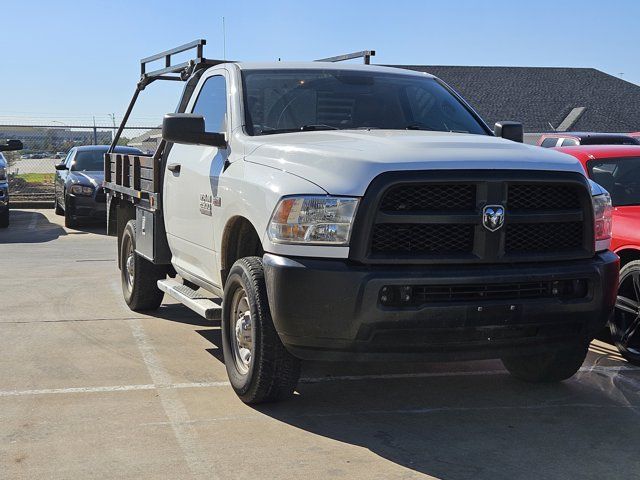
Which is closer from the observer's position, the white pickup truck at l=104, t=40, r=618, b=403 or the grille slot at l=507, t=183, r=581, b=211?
the white pickup truck at l=104, t=40, r=618, b=403

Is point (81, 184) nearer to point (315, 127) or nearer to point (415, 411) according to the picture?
point (315, 127)

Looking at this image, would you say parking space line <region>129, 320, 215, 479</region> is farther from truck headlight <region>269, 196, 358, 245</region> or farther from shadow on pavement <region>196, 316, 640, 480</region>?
truck headlight <region>269, 196, 358, 245</region>

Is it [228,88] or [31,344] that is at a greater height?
[228,88]

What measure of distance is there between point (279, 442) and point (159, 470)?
2.33 ft

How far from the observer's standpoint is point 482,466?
4.58 metres

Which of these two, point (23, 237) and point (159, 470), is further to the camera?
point (23, 237)

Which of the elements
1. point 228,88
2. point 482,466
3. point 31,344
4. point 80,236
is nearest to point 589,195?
point 482,466

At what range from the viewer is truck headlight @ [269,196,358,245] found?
482 cm

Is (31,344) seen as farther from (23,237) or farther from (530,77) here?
(530,77)

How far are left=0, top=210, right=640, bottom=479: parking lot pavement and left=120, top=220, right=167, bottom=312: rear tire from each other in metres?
0.73

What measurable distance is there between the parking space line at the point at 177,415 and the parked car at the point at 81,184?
10.6 metres

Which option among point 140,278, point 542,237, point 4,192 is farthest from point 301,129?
point 4,192

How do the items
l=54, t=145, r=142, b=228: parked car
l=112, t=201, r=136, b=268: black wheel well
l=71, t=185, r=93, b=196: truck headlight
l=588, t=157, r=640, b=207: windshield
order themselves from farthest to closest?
l=71, t=185, r=93, b=196: truck headlight, l=54, t=145, r=142, b=228: parked car, l=112, t=201, r=136, b=268: black wheel well, l=588, t=157, r=640, b=207: windshield

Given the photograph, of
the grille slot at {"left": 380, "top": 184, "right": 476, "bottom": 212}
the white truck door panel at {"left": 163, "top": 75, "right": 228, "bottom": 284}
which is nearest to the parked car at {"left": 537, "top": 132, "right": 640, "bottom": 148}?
the white truck door panel at {"left": 163, "top": 75, "right": 228, "bottom": 284}
